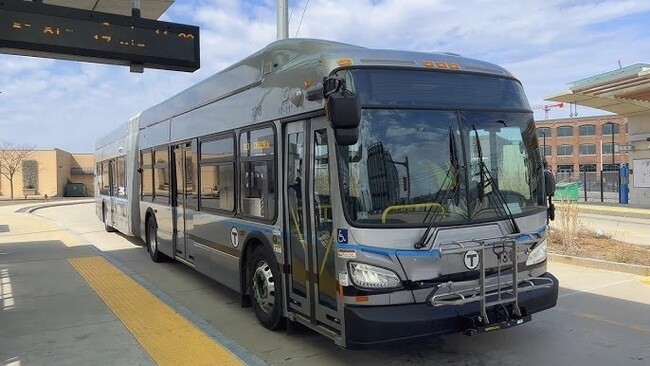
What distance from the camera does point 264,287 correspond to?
245 inches

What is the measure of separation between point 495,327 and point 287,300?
2.19 meters

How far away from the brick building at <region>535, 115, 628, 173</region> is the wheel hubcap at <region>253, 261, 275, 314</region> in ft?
295

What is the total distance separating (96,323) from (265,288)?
231 centimetres

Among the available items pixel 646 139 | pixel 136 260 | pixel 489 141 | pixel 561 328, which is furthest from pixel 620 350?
pixel 646 139

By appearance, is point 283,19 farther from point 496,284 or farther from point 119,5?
point 496,284

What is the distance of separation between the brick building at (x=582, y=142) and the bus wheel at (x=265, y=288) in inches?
3540

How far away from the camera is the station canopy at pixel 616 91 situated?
20.9 m

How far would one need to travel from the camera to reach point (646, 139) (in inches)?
973

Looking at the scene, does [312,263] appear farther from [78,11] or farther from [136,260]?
[136,260]

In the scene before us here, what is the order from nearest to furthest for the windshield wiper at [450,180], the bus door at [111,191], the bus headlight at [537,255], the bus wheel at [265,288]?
the windshield wiper at [450,180]
the bus headlight at [537,255]
the bus wheel at [265,288]
the bus door at [111,191]

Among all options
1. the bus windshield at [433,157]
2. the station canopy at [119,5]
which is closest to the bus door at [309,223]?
the bus windshield at [433,157]

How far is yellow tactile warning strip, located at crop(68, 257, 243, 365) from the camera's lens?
535 centimetres

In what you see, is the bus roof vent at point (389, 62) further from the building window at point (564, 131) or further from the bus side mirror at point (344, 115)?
the building window at point (564, 131)

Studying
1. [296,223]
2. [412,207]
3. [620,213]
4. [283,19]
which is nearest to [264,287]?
[296,223]
